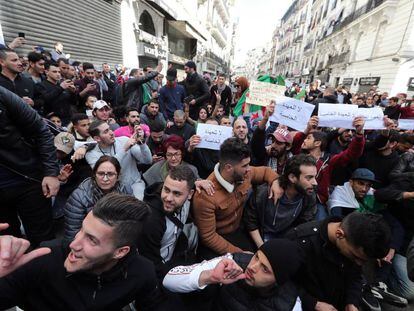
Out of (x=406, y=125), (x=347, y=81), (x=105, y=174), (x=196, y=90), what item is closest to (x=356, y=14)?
(x=347, y=81)

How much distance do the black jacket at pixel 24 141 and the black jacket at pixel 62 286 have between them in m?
1.06

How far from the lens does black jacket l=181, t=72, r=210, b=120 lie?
21.1 feet

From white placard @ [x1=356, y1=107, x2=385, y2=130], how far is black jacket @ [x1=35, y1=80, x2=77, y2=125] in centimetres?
470

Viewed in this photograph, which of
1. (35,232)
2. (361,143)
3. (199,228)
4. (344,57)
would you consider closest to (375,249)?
(199,228)

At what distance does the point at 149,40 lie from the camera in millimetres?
14180

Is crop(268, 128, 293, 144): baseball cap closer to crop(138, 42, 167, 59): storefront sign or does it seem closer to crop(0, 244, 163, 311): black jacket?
crop(0, 244, 163, 311): black jacket

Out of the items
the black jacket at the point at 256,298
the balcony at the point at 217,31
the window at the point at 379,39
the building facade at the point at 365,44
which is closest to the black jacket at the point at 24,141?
the black jacket at the point at 256,298

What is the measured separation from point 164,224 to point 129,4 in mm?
12999

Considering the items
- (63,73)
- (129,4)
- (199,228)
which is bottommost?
(199,228)

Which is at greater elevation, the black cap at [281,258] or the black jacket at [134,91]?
the black jacket at [134,91]

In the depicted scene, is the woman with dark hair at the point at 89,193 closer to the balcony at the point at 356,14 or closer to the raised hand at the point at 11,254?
the raised hand at the point at 11,254

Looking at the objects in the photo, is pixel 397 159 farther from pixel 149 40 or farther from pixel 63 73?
pixel 149 40

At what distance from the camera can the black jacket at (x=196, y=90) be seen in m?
6.42

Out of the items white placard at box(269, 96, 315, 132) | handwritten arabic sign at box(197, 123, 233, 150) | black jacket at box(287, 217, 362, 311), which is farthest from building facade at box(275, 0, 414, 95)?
black jacket at box(287, 217, 362, 311)
